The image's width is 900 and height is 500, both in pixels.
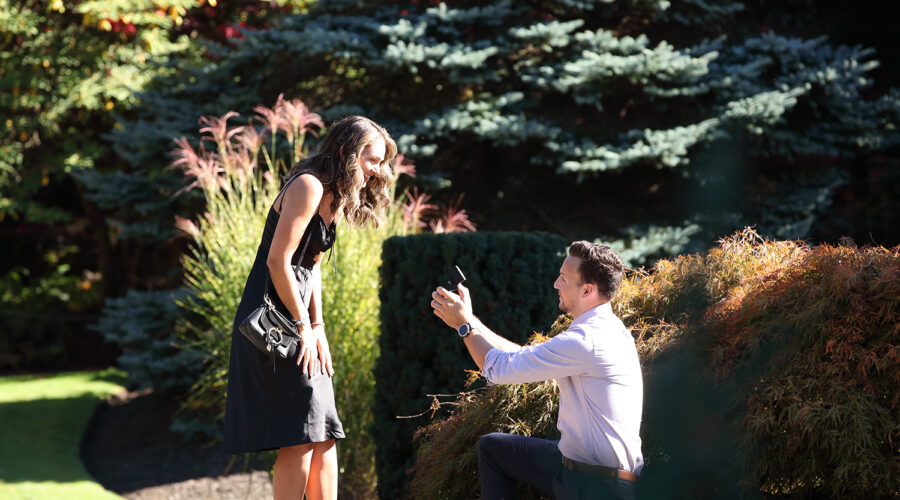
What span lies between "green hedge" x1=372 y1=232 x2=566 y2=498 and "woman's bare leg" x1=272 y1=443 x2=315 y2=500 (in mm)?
1148

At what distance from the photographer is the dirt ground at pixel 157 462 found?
5785 mm

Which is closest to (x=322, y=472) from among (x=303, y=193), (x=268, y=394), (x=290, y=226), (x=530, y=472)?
(x=268, y=394)

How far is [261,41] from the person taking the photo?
7234 mm

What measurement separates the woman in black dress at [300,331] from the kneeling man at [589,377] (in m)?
0.62

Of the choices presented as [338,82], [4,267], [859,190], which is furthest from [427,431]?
[4,267]

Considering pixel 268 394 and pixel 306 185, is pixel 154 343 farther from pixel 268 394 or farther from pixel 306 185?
pixel 306 185

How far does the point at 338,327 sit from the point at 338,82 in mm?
3725

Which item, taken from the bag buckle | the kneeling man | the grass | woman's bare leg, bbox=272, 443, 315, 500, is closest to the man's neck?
the kneeling man

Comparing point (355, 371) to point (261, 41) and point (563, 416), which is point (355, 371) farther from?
point (261, 41)

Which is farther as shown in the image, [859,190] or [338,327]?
[859,190]

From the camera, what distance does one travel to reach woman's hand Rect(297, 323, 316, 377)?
275cm

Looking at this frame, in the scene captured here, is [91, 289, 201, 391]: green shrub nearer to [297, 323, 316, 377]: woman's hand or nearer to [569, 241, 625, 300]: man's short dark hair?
[297, 323, 316, 377]: woman's hand

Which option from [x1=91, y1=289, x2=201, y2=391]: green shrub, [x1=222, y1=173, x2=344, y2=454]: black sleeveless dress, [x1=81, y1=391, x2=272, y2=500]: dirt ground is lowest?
[x1=81, y1=391, x2=272, y2=500]: dirt ground

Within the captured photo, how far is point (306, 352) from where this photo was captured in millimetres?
2758
